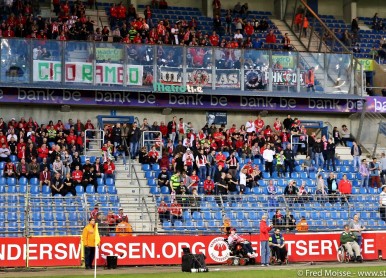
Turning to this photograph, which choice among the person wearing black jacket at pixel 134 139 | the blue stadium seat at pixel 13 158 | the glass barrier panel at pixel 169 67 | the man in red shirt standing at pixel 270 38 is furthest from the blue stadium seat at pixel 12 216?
the man in red shirt standing at pixel 270 38

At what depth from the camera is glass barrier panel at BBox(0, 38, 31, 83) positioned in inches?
1511

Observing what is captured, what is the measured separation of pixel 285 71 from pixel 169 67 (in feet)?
16.7

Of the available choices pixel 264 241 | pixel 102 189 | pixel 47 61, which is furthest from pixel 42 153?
pixel 264 241

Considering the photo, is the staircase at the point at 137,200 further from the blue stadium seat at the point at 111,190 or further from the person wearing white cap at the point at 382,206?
the person wearing white cap at the point at 382,206

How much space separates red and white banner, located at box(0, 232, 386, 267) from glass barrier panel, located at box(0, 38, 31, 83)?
11.1 m

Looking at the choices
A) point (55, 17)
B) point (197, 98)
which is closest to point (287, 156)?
point (197, 98)

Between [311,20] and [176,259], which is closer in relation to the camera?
[176,259]

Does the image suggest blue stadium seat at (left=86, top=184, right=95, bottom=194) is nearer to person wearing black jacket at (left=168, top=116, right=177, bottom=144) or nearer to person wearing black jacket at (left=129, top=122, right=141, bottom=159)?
person wearing black jacket at (left=129, top=122, right=141, bottom=159)

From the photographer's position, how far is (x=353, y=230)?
3153 centimetres

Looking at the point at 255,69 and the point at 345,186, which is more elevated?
the point at 255,69

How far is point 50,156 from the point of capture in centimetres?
3638

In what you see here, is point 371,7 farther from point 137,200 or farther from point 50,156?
point 137,200

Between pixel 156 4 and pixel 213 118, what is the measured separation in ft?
25.2

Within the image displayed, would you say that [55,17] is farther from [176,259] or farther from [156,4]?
[176,259]
